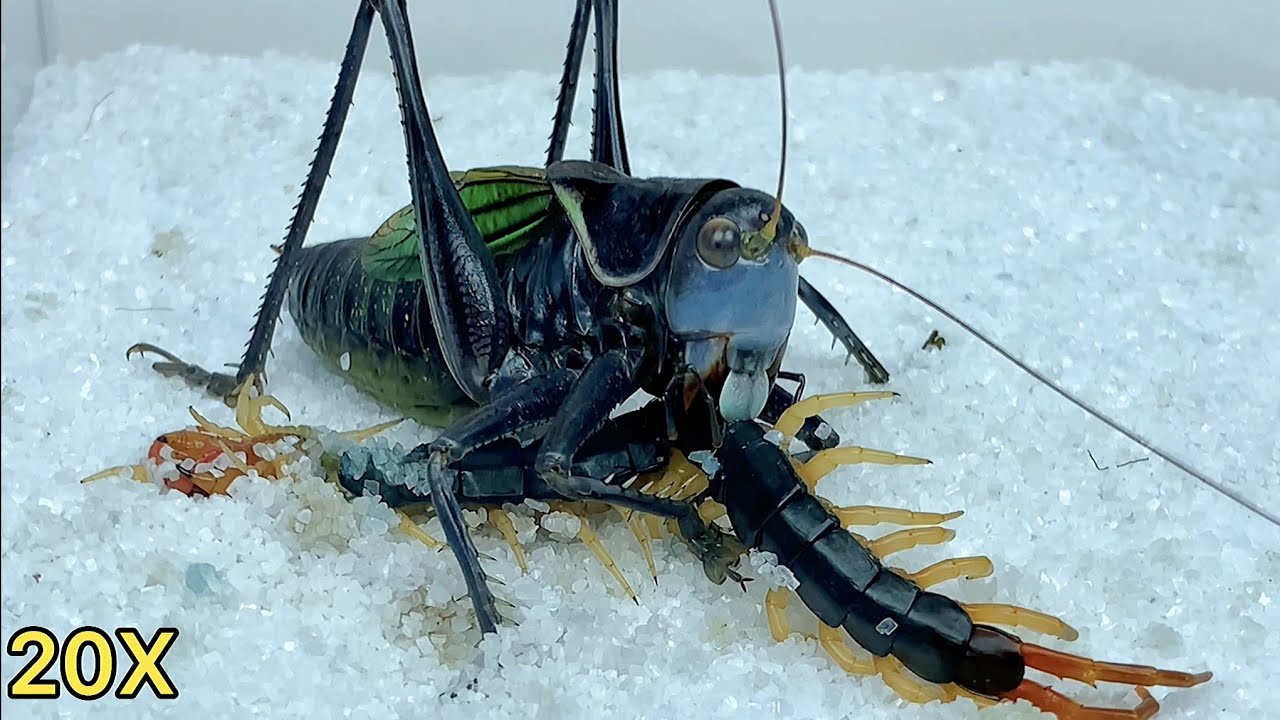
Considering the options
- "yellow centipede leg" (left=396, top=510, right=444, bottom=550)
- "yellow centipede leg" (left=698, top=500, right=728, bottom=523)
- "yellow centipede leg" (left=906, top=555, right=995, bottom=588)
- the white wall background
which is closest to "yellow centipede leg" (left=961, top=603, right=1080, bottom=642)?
"yellow centipede leg" (left=906, top=555, right=995, bottom=588)

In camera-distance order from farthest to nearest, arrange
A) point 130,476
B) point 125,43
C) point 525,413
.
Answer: point 125,43 → point 130,476 → point 525,413

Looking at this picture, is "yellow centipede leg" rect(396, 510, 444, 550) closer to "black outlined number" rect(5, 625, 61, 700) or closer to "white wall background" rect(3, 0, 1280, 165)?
"black outlined number" rect(5, 625, 61, 700)

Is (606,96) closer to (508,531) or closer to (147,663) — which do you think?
(508,531)

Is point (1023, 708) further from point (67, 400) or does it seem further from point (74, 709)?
point (67, 400)

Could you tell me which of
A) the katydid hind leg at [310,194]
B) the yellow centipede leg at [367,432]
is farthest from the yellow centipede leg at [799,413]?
the katydid hind leg at [310,194]

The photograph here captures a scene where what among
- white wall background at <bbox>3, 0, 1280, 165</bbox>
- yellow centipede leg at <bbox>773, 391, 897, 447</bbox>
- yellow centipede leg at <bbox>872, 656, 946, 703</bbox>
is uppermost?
white wall background at <bbox>3, 0, 1280, 165</bbox>

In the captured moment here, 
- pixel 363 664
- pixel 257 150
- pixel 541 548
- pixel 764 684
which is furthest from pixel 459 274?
pixel 257 150
